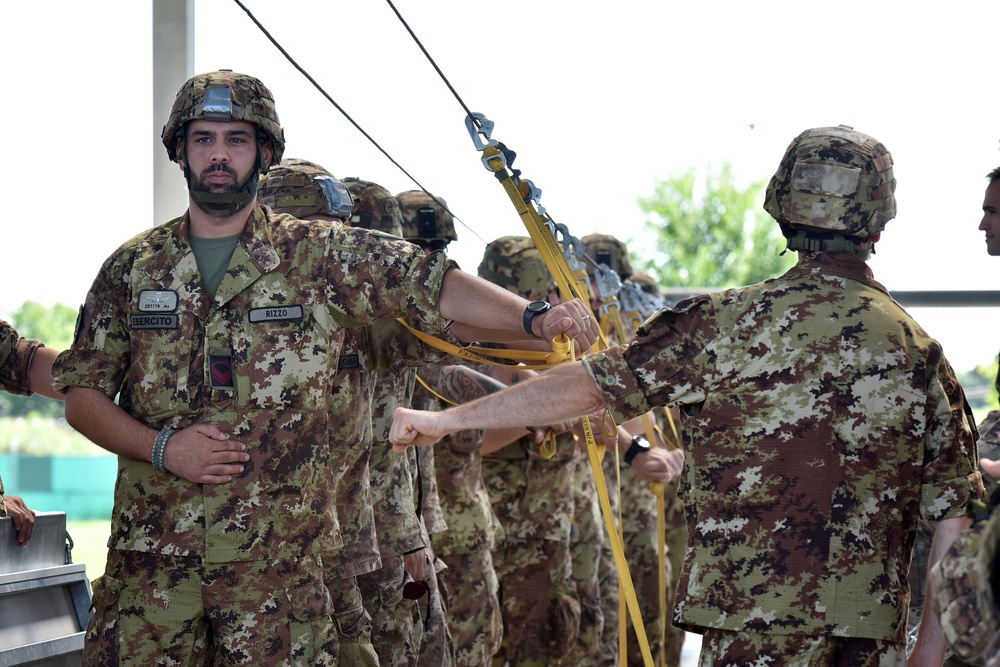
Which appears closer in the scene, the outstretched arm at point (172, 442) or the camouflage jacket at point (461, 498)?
the outstretched arm at point (172, 442)

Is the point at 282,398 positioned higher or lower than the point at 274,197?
lower

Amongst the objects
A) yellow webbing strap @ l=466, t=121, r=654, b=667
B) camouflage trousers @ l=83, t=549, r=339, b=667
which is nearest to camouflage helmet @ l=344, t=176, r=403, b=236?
yellow webbing strap @ l=466, t=121, r=654, b=667

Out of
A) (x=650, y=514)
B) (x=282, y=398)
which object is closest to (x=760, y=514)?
(x=282, y=398)

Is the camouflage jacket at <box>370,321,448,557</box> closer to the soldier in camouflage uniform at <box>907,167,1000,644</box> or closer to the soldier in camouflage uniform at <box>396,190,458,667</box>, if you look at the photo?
the soldier in camouflage uniform at <box>396,190,458,667</box>

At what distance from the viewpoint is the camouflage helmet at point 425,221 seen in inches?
231

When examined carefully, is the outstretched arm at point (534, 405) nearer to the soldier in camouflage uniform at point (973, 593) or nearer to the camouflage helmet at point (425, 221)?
the soldier in camouflage uniform at point (973, 593)

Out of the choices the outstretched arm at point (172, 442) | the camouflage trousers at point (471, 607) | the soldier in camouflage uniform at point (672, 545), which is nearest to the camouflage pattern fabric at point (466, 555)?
the camouflage trousers at point (471, 607)

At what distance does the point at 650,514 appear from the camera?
327 inches

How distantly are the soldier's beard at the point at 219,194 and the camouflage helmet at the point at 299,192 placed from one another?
0.73 metres

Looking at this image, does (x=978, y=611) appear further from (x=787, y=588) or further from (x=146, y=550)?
(x=146, y=550)

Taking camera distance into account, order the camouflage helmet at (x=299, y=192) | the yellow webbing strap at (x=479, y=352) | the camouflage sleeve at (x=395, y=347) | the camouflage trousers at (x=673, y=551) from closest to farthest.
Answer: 1. the yellow webbing strap at (x=479, y=352)
2. the camouflage sleeve at (x=395, y=347)
3. the camouflage helmet at (x=299, y=192)
4. the camouflage trousers at (x=673, y=551)

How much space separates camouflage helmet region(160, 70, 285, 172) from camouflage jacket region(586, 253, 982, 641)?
1525mm

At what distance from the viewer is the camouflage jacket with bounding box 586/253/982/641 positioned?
3234 mm

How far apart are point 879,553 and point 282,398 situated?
186 centimetres
